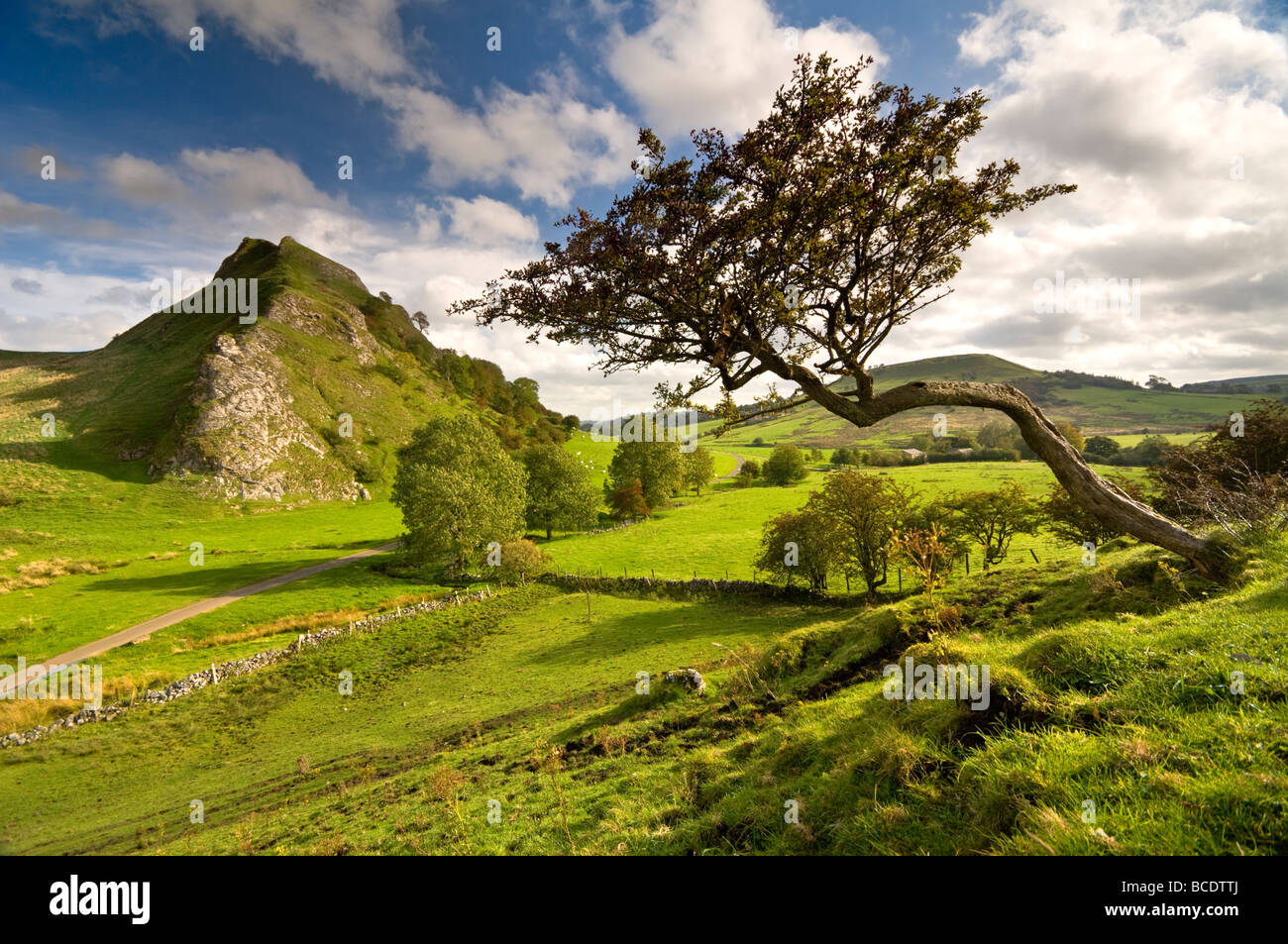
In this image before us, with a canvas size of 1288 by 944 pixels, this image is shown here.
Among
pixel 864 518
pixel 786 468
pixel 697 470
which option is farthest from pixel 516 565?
pixel 786 468

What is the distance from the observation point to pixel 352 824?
10.3m

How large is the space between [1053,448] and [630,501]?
6306cm

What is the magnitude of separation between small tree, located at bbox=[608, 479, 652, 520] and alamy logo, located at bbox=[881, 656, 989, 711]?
63878 mm

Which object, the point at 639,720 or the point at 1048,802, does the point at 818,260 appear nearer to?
the point at 1048,802

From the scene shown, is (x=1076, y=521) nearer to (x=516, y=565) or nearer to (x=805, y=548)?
(x=805, y=548)

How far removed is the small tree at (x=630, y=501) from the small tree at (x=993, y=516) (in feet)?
141

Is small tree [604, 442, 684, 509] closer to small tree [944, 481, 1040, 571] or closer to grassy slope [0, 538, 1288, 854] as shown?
small tree [944, 481, 1040, 571]

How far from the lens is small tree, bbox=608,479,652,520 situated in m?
71.6

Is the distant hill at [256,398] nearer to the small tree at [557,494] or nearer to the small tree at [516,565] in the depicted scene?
the small tree at [557,494]

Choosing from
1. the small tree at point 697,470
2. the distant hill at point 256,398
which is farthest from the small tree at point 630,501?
the distant hill at point 256,398

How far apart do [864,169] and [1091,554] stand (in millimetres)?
14087

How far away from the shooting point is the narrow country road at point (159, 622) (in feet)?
82.2
